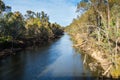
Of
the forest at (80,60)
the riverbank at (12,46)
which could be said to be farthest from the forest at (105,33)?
the riverbank at (12,46)

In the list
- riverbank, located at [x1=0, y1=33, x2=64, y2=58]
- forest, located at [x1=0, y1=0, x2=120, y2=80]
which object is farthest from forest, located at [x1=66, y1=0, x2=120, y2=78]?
riverbank, located at [x1=0, y1=33, x2=64, y2=58]

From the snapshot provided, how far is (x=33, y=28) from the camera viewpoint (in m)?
95.5

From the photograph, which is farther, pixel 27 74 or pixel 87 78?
pixel 27 74

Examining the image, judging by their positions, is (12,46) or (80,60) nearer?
(80,60)

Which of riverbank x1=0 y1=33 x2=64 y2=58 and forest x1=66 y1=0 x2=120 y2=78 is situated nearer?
forest x1=66 y1=0 x2=120 y2=78

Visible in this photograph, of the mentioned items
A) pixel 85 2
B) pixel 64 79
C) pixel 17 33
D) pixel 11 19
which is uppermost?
pixel 85 2

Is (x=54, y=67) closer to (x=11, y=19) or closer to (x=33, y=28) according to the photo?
(x=11, y=19)

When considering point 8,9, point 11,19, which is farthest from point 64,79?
point 8,9

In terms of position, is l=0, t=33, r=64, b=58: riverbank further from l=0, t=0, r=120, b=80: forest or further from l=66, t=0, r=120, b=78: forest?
l=66, t=0, r=120, b=78: forest

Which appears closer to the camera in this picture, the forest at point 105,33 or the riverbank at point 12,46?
the forest at point 105,33

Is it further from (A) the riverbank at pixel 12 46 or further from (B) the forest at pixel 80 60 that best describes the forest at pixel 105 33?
(A) the riverbank at pixel 12 46


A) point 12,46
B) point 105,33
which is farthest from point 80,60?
point 12,46

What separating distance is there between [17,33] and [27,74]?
126 feet

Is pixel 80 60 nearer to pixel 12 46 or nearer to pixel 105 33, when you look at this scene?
pixel 105 33
